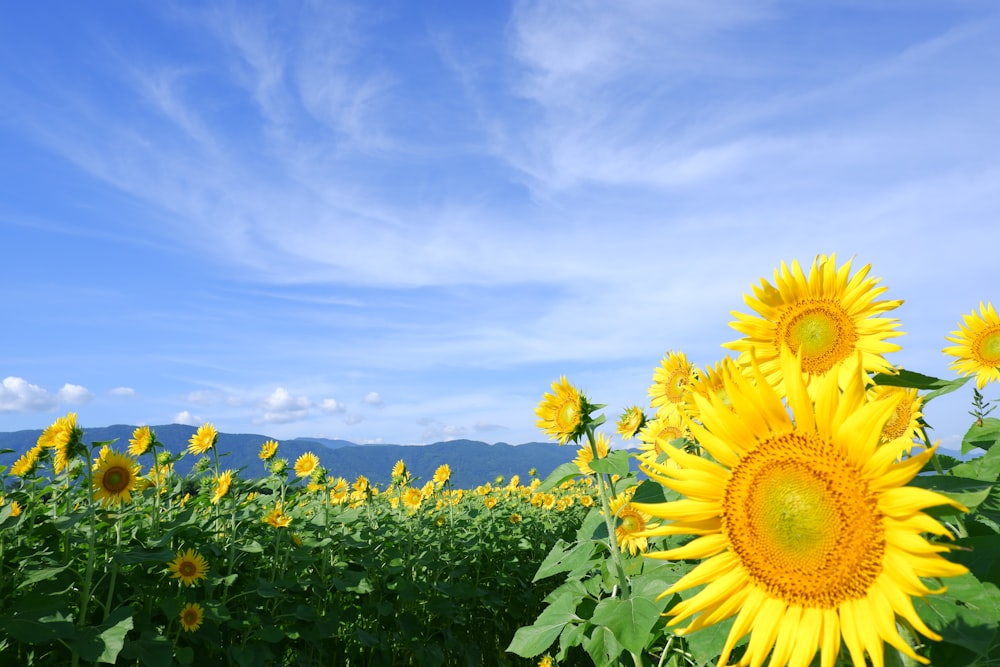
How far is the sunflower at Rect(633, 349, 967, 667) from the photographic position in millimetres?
1082

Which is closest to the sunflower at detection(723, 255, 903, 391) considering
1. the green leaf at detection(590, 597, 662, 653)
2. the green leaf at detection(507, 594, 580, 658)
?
the green leaf at detection(590, 597, 662, 653)

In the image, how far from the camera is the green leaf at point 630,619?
2.05 meters

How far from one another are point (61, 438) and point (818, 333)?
146 inches

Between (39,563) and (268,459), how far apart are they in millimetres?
2556

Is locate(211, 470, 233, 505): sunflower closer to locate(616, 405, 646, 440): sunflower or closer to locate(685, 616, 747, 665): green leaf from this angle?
locate(616, 405, 646, 440): sunflower

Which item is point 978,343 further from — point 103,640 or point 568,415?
point 103,640

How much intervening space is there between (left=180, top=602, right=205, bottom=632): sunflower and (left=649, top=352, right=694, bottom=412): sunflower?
2.89 metres

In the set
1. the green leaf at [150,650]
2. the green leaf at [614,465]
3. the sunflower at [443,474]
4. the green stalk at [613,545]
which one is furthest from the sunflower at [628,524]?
the sunflower at [443,474]

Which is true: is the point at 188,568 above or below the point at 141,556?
below

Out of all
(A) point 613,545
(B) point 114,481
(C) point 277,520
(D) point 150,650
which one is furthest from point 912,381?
(C) point 277,520

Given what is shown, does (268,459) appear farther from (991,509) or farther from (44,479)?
(991,509)

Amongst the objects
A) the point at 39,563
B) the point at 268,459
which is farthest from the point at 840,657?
the point at 268,459

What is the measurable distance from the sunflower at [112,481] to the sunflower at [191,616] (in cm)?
73

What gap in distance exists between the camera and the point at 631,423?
386cm
